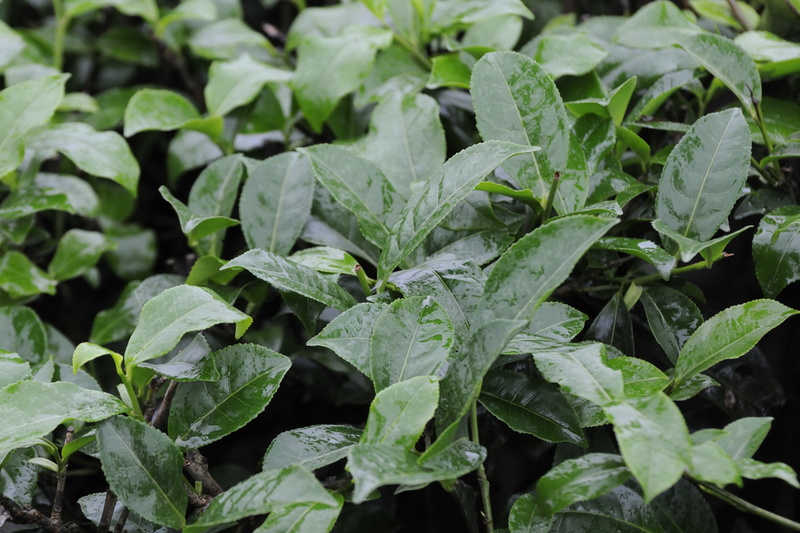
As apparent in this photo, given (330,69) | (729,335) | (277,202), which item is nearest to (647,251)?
(729,335)

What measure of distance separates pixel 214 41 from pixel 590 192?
764mm

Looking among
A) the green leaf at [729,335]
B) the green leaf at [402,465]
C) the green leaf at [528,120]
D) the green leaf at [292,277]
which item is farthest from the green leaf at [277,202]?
the green leaf at [729,335]

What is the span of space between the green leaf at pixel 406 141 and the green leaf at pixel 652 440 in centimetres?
40

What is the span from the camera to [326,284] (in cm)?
69

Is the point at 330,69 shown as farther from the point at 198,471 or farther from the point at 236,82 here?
the point at 198,471

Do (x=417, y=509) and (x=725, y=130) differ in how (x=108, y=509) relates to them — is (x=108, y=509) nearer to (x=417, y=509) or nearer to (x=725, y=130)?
(x=417, y=509)

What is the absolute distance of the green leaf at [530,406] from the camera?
636mm

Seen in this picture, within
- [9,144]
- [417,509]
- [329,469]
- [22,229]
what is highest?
[9,144]

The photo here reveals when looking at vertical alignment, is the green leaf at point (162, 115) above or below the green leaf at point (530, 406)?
above

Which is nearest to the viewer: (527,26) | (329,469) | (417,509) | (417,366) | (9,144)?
(417,366)

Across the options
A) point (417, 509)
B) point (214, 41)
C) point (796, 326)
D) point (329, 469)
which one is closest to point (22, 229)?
point (214, 41)

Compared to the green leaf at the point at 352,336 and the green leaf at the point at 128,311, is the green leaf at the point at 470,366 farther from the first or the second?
the green leaf at the point at 128,311

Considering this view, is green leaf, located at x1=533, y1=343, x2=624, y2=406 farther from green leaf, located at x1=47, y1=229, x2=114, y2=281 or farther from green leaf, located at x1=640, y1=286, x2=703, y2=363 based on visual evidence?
green leaf, located at x1=47, y1=229, x2=114, y2=281

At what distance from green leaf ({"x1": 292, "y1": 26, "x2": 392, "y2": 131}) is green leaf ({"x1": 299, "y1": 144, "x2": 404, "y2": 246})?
22 cm
